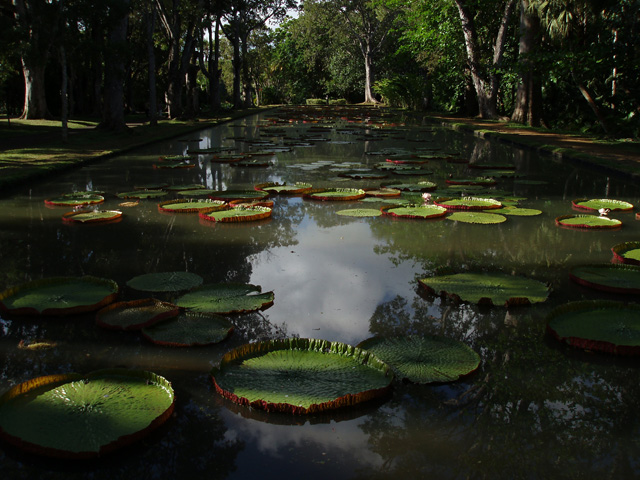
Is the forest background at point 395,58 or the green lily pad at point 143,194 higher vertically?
the forest background at point 395,58

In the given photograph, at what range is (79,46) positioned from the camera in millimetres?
11625

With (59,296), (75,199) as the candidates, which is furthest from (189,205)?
(59,296)

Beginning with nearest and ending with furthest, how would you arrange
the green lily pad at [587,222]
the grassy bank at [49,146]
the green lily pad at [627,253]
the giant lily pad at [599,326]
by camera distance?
the giant lily pad at [599,326] → the green lily pad at [627,253] → the green lily pad at [587,222] → the grassy bank at [49,146]

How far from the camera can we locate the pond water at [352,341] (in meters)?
1.87

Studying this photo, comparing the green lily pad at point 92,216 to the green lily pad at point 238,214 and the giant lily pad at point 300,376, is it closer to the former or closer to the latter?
the green lily pad at point 238,214

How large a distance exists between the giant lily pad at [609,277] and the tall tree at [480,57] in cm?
1676

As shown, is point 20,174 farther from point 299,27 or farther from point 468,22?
point 299,27

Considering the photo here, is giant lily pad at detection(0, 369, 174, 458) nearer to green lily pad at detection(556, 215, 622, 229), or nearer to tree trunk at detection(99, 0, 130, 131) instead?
green lily pad at detection(556, 215, 622, 229)

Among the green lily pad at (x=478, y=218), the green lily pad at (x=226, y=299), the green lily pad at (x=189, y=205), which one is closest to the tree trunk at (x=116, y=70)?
the green lily pad at (x=189, y=205)

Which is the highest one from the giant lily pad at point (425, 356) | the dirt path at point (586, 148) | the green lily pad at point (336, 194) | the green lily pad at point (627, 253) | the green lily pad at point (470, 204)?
the dirt path at point (586, 148)

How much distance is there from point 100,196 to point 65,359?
164 inches

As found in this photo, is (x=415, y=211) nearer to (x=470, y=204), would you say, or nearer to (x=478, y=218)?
(x=478, y=218)

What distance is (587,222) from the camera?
16.8ft

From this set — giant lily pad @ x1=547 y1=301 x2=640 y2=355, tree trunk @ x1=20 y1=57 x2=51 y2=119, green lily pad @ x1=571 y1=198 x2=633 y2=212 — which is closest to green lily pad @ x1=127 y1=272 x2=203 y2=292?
giant lily pad @ x1=547 y1=301 x2=640 y2=355
